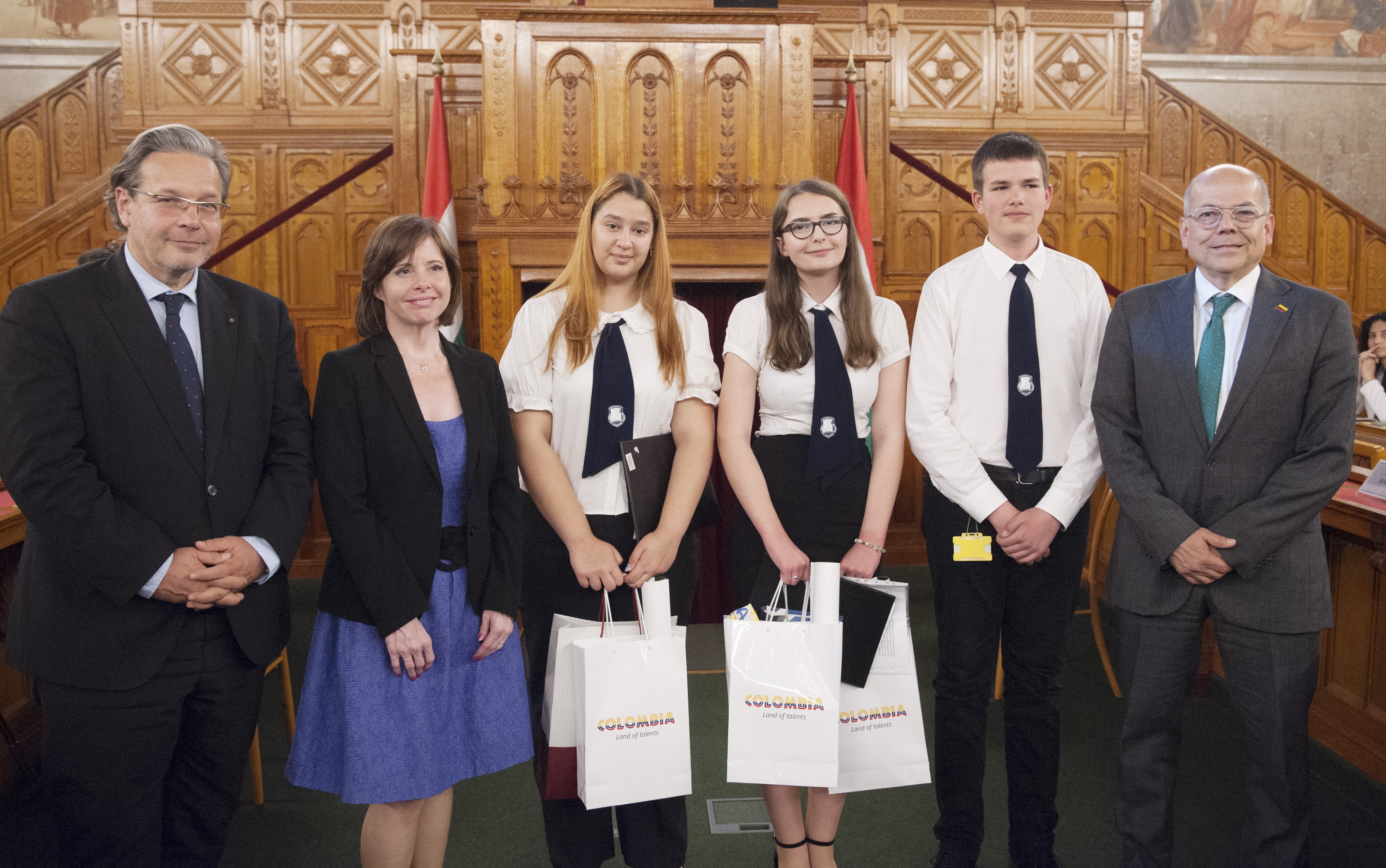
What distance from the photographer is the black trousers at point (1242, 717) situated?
6.63 feet

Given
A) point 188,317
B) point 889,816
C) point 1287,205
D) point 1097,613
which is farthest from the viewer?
point 1287,205

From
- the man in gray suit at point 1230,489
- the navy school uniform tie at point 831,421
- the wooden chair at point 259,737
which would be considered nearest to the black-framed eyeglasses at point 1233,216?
the man in gray suit at point 1230,489

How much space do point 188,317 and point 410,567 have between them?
0.65 metres

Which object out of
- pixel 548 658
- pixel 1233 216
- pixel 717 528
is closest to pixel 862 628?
pixel 548 658

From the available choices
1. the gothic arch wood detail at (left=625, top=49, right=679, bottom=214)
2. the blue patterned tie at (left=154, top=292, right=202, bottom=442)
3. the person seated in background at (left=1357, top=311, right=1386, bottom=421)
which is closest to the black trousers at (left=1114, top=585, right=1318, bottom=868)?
the blue patterned tie at (left=154, top=292, right=202, bottom=442)

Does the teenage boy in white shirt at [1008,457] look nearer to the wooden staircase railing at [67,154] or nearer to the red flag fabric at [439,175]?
the red flag fabric at [439,175]

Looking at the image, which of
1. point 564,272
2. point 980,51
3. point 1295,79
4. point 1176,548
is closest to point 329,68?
point 980,51

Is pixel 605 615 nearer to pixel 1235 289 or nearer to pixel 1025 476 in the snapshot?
pixel 1025 476

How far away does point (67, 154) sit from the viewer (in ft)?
21.2

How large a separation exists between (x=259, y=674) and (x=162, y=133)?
3.53 feet

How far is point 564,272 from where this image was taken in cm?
214

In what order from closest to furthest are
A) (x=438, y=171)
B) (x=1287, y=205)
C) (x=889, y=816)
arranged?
(x=889, y=816) → (x=438, y=171) → (x=1287, y=205)

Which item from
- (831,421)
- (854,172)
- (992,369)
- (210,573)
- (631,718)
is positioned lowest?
(631,718)

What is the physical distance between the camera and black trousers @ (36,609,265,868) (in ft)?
5.57
